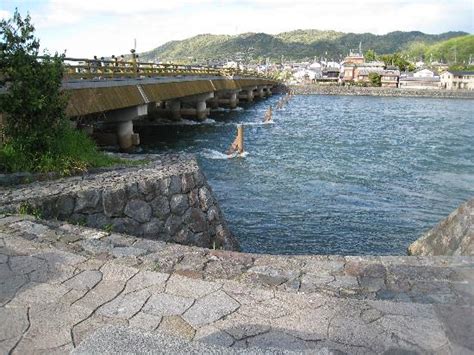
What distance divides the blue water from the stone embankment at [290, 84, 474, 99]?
53.3 metres

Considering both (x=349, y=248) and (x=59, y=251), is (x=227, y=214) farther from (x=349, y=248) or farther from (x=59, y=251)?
(x=59, y=251)

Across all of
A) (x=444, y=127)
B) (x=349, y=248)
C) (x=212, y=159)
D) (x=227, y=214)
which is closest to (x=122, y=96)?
(x=212, y=159)

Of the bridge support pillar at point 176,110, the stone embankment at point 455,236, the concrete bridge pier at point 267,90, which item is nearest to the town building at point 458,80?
the concrete bridge pier at point 267,90

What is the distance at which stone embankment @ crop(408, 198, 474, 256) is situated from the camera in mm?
6984

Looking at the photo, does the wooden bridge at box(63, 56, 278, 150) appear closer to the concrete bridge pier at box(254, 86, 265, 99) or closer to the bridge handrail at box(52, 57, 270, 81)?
the bridge handrail at box(52, 57, 270, 81)

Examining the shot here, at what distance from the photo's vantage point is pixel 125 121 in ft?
67.8

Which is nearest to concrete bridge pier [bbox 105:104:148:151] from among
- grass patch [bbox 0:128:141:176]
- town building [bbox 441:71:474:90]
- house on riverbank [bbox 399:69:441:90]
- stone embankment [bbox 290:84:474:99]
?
grass patch [bbox 0:128:141:176]

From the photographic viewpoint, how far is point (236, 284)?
4469mm

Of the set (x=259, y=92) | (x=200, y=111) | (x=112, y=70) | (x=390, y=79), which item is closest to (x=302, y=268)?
(x=112, y=70)

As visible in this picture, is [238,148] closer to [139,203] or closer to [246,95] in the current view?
[139,203]

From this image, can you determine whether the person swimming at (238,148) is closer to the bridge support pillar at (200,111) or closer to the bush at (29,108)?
the bridge support pillar at (200,111)

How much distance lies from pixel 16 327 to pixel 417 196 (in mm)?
14760

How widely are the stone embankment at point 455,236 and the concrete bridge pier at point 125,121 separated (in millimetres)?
14902

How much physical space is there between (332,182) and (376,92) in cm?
7584
